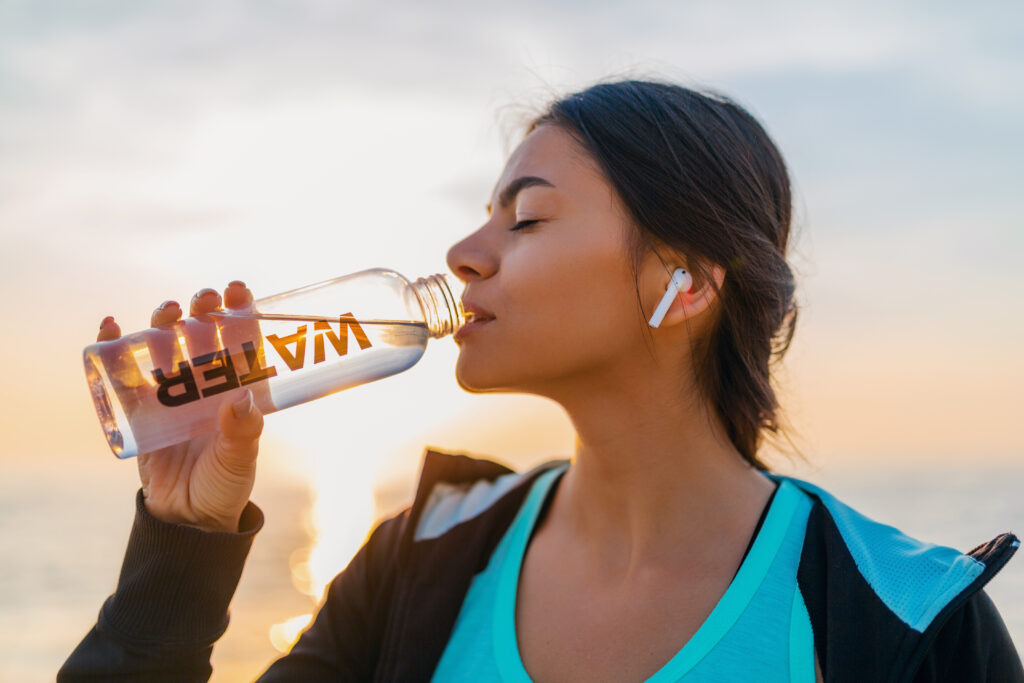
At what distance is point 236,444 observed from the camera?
174 cm

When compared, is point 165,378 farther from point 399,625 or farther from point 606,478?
point 606,478

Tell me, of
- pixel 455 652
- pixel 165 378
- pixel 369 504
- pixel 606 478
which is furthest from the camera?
pixel 369 504

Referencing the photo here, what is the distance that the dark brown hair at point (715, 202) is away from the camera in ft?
6.20

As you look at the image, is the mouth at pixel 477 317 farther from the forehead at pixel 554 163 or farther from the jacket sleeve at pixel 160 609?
the jacket sleeve at pixel 160 609

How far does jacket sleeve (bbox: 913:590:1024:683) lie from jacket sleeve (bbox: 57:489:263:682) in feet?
4.64

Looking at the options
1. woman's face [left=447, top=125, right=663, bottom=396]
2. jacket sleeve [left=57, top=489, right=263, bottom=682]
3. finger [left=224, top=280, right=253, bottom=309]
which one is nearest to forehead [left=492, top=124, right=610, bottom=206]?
woman's face [left=447, top=125, right=663, bottom=396]

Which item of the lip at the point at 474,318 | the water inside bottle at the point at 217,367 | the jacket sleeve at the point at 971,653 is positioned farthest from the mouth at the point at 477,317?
the jacket sleeve at the point at 971,653

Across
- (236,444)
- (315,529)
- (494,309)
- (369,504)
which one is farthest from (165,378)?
(369,504)

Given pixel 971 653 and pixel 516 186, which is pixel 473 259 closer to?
pixel 516 186

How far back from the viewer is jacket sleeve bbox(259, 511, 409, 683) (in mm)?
1915

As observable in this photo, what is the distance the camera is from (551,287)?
177 cm

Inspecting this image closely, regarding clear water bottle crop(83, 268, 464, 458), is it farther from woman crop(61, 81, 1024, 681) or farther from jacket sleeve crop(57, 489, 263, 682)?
jacket sleeve crop(57, 489, 263, 682)

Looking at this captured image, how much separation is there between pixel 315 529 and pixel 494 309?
19.0ft

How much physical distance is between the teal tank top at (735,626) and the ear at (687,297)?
461mm
